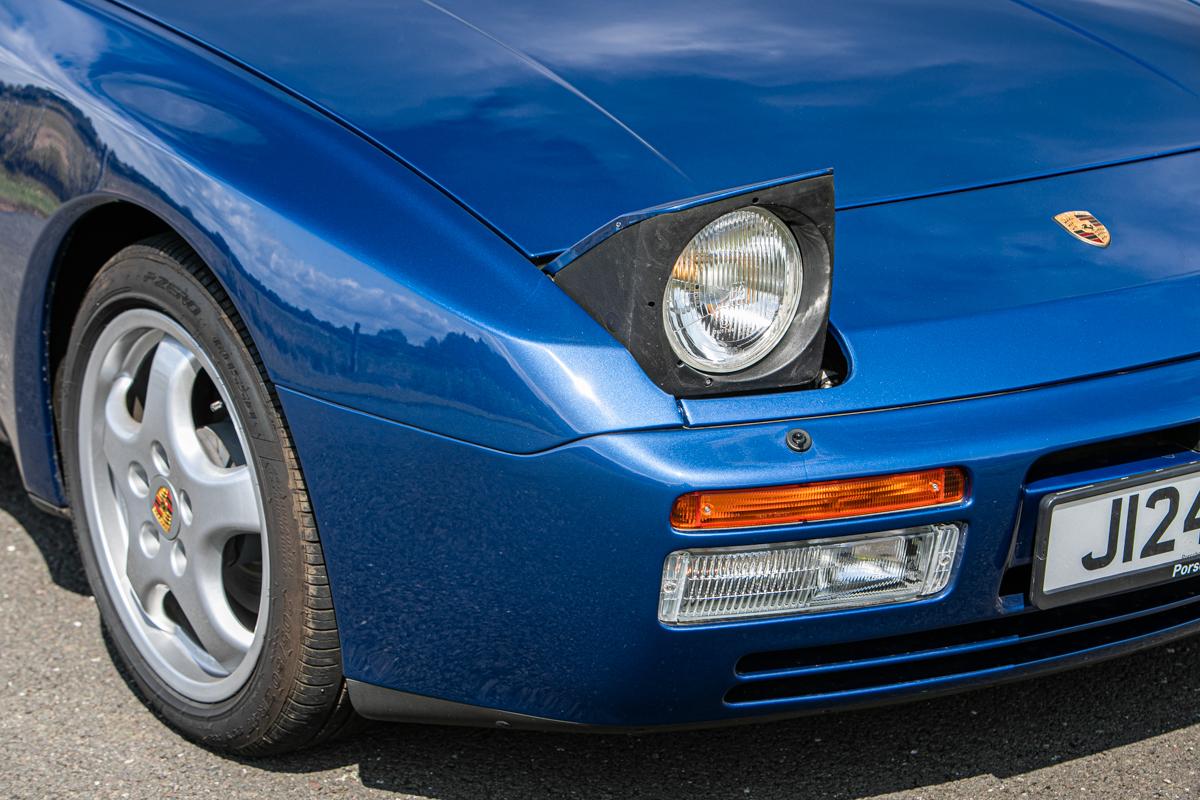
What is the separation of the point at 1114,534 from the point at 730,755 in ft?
2.14

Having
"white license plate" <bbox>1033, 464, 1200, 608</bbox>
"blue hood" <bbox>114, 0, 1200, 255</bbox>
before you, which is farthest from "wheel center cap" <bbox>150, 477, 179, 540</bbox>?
"white license plate" <bbox>1033, 464, 1200, 608</bbox>

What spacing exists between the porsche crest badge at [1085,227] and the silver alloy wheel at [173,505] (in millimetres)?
1123

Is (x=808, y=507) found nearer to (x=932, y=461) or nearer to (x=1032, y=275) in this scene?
(x=932, y=461)

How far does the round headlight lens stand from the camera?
5.64 feet

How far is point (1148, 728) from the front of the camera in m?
2.19

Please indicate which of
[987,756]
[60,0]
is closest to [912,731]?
[987,756]

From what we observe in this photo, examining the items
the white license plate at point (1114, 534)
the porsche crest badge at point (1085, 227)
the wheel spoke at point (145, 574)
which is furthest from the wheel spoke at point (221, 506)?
the porsche crest badge at point (1085, 227)

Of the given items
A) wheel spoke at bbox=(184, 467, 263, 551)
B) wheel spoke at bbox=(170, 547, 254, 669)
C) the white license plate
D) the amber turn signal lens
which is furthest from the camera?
wheel spoke at bbox=(170, 547, 254, 669)

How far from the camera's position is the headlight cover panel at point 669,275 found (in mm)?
1688

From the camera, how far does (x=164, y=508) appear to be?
221cm

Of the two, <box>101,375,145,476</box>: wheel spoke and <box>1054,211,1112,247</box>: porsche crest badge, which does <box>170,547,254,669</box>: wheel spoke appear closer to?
<box>101,375,145,476</box>: wheel spoke

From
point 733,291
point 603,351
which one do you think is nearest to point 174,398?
point 603,351

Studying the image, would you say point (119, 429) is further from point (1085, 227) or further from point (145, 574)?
point (1085, 227)

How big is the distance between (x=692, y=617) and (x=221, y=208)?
790 millimetres
